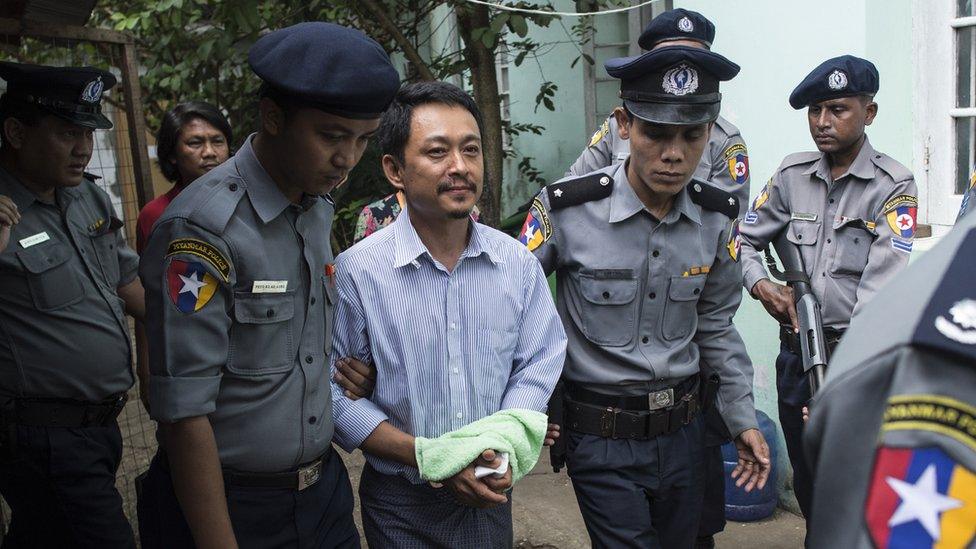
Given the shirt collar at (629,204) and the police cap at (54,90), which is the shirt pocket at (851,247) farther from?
the police cap at (54,90)

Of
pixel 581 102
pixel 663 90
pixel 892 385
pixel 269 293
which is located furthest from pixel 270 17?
pixel 892 385

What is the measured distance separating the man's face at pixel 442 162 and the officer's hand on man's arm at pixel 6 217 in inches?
57.4

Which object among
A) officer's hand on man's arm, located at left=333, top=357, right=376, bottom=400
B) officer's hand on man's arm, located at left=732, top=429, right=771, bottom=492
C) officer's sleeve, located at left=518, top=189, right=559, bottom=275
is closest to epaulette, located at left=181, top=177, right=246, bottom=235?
officer's hand on man's arm, located at left=333, top=357, right=376, bottom=400

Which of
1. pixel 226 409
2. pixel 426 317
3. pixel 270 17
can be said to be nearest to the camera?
pixel 226 409

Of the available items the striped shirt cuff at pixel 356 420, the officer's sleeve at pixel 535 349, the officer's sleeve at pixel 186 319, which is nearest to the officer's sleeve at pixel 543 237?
the officer's sleeve at pixel 535 349

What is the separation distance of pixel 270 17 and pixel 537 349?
3.83 m

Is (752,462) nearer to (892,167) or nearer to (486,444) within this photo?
(486,444)

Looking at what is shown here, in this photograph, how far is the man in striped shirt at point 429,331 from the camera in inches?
93.6

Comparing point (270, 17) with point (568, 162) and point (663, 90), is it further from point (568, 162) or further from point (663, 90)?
point (663, 90)

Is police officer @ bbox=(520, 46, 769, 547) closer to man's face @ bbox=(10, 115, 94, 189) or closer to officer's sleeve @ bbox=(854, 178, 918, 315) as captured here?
officer's sleeve @ bbox=(854, 178, 918, 315)

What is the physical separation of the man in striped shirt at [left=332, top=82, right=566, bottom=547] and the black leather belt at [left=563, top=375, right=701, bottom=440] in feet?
1.29

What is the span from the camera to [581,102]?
742 centimetres

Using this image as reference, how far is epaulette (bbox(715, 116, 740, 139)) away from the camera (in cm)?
447

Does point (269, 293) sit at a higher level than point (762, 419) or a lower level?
higher
